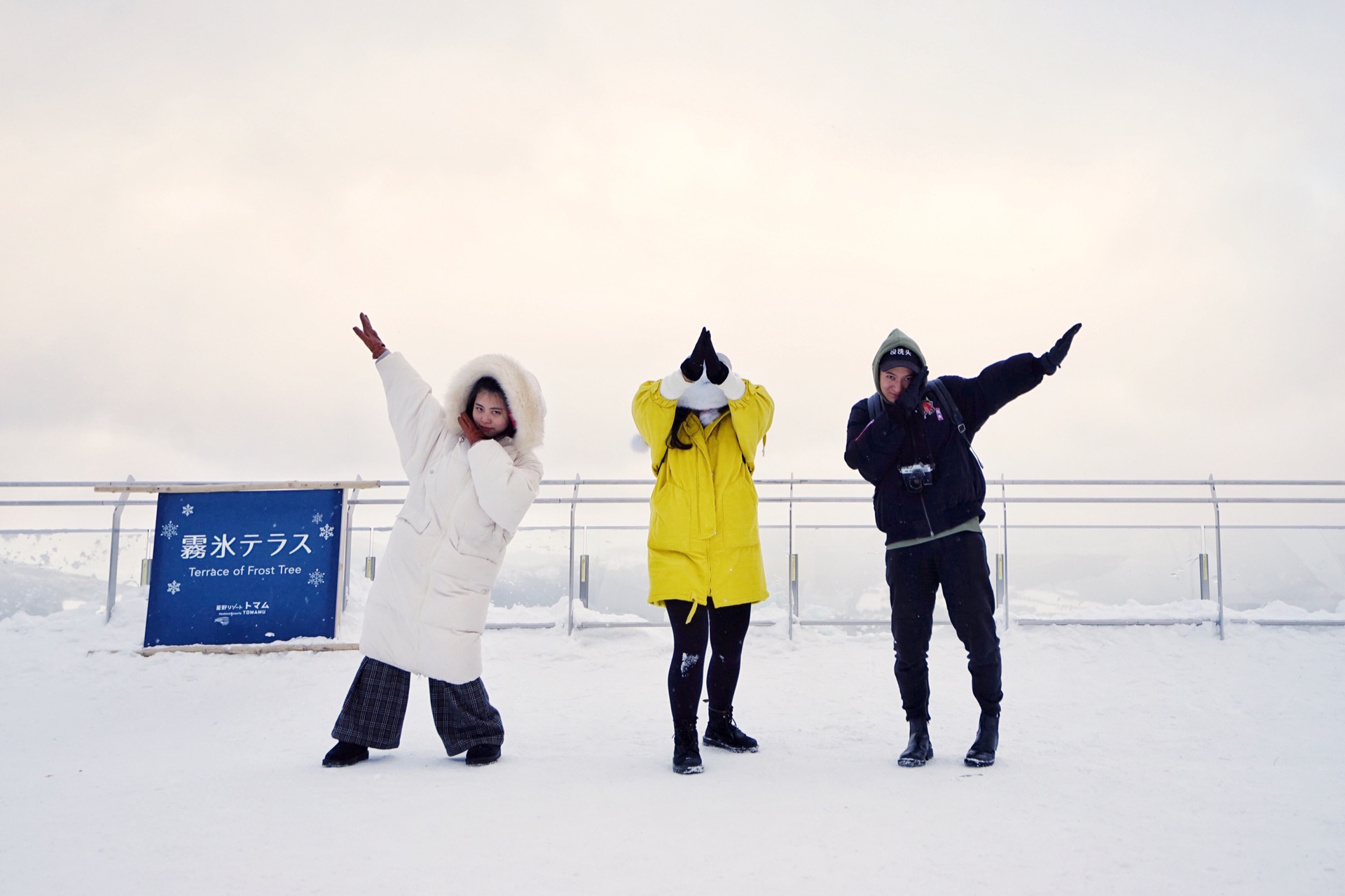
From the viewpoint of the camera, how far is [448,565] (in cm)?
322

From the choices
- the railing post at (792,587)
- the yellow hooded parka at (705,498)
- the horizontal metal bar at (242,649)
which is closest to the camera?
the yellow hooded parka at (705,498)

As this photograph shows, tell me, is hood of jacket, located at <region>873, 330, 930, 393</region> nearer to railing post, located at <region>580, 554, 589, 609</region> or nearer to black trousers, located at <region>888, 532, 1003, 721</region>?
black trousers, located at <region>888, 532, 1003, 721</region>

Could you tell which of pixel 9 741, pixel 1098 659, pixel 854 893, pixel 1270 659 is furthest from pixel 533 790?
pixel 1270 659

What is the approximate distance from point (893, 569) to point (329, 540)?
179 inches

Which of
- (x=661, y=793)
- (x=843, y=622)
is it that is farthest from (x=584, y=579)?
(x=661, y=793)

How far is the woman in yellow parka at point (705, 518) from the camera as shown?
3.14 metres

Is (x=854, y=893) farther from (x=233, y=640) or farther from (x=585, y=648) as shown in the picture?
(x=233, y=640)

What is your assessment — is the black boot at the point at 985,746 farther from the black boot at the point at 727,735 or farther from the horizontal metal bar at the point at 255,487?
the horizontal metal bar at the point at 255,487

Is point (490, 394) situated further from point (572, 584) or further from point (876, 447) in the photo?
point (572, 584)

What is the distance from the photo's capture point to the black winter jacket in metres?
3.19

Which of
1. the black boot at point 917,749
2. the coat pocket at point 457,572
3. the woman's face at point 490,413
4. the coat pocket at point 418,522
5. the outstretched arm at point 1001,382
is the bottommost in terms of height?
the black boot at point 917,749

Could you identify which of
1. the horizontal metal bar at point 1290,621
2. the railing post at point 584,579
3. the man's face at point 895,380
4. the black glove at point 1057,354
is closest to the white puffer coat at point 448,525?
the man's face at point 895,380

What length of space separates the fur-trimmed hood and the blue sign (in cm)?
343

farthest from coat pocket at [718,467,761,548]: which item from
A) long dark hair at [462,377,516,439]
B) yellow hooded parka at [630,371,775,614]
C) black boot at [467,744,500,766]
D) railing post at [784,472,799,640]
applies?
railing post at [784,472,799,640]
